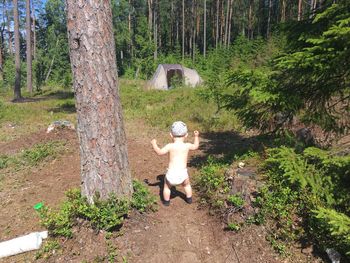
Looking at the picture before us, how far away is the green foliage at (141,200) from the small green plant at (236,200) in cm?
112

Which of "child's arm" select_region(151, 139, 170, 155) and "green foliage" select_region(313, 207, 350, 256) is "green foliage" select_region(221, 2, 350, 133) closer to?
"child's arm" select_region(151, 139, 170, 155)

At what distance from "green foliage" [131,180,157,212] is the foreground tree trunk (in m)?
0.33

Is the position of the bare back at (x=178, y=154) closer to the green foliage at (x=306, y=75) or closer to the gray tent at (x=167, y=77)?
the green foliage at (x=306, y=75)

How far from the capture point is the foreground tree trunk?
353cm

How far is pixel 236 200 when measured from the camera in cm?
405

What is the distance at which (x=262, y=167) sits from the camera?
4.55 meters

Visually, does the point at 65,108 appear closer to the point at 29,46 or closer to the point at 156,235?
the point at 29,46

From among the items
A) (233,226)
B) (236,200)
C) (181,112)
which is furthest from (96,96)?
(181,112)

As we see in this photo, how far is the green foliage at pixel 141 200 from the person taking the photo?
4.15 metres

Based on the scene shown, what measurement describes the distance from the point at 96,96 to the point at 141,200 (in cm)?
160

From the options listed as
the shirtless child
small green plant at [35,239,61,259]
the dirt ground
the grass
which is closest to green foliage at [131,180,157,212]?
the dirt ground

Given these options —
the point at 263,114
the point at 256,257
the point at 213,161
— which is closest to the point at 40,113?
the point at 213,161

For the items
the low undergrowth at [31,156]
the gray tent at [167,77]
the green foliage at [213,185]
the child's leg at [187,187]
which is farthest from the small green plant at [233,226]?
the gray tent at [167,77]

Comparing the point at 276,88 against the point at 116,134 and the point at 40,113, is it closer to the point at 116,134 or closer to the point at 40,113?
the point at 116,134
